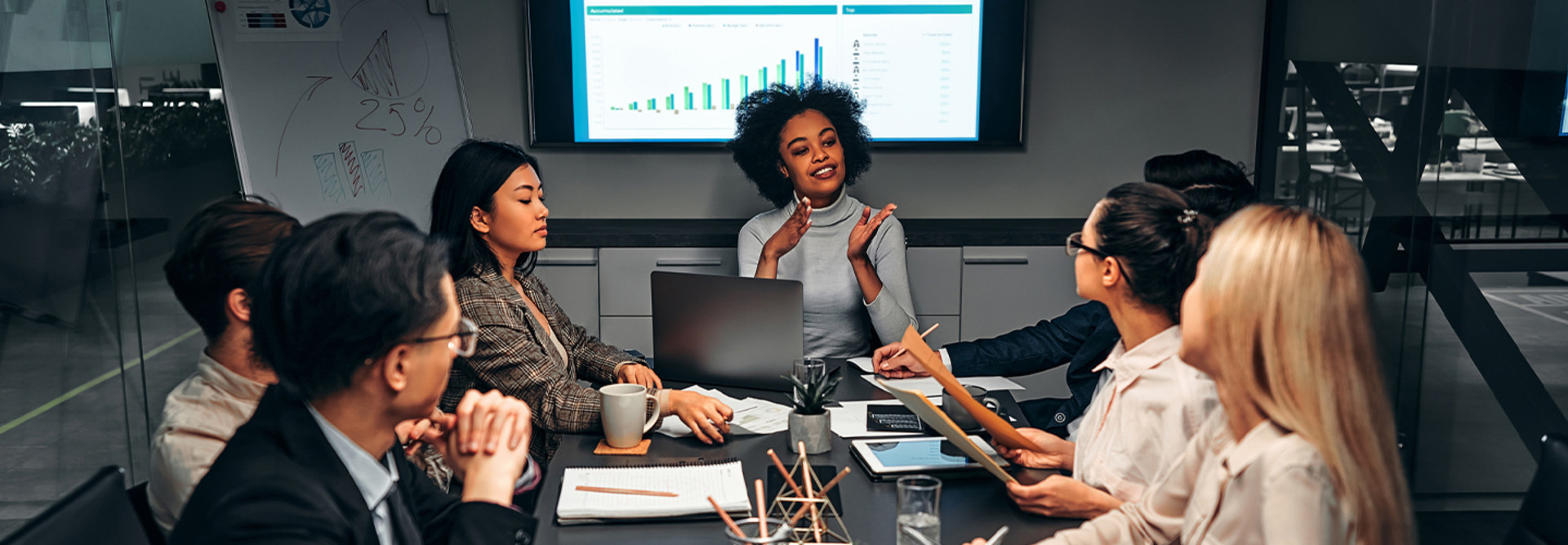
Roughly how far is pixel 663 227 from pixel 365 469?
104 inches

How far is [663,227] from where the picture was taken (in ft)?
12.3

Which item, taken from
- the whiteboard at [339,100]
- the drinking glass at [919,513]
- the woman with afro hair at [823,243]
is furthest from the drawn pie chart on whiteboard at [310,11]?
the drinking glass at [919,513]

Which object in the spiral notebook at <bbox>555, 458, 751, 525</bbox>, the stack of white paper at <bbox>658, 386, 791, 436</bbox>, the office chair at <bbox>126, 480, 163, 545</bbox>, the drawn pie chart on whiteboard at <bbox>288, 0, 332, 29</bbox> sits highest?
the drawn pie chart on whiteboard at <bbox>288, 0, 332, 29</bbox>

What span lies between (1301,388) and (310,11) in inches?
112

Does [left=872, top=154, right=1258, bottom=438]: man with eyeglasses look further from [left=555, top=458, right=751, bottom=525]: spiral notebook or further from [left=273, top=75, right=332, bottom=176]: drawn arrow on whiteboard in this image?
[left=273, top=75, right=332, bottom=176]: drawn arrow on whiteboard

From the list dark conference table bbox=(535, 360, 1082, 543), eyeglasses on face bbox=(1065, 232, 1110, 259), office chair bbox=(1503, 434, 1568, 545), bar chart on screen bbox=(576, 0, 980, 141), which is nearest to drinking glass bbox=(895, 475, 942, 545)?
dark conference table bbox=(535, 360, 1082, 543)

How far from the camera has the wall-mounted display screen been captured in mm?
3727

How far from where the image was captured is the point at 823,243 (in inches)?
121

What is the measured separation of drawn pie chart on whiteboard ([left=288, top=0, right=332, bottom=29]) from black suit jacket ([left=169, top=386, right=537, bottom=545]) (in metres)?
2.17

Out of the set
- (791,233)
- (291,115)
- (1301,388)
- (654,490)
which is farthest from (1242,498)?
(291,115)

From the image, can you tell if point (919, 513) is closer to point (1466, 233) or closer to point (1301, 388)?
point (1301, 388)

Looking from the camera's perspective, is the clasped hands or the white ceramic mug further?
the white ceramic mug

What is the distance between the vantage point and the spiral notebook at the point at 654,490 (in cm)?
137

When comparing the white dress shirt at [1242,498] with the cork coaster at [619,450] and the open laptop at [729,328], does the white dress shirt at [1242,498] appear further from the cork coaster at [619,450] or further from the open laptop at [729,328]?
the open laptop at [729,328]
